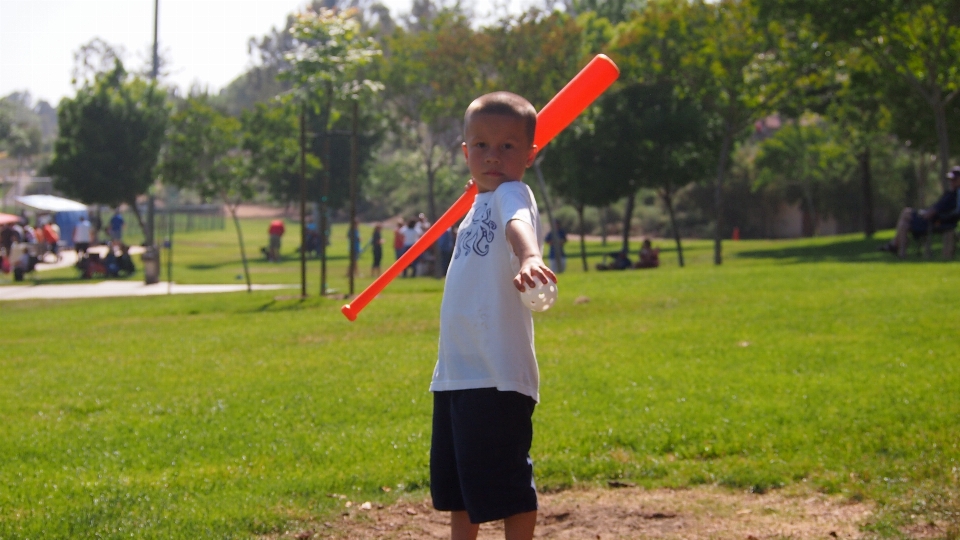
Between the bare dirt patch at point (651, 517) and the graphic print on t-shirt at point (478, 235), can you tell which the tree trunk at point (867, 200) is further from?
the graphic print on t-shirt at point (478, 235)

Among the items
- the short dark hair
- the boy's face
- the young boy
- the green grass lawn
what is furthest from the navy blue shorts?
the green grass lawn

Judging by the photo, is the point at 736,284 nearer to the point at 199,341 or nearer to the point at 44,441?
the point at 199,341

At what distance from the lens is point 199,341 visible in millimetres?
10664

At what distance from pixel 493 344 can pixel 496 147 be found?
2.04 ft

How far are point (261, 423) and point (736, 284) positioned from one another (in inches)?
341

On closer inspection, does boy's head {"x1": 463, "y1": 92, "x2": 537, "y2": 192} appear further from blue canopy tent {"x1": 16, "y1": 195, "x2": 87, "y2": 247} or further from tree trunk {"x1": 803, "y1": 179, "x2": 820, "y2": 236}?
tree trunk {"x1": 803, "y1": 179, "x2": 820, "y2": 236}

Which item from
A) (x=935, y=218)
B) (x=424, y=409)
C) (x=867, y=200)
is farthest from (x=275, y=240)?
(x=424, y=409)

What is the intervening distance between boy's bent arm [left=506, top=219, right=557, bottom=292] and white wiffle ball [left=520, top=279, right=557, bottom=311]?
0.04 feet

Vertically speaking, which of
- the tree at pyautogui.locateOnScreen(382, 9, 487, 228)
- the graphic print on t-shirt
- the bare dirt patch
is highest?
the tree at pyautogui.locateOnScreen(382, 9, 487, 228)

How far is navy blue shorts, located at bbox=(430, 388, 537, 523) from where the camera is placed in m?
3.16

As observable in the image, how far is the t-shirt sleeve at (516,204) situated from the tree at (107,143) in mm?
39092

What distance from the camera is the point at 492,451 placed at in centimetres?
317

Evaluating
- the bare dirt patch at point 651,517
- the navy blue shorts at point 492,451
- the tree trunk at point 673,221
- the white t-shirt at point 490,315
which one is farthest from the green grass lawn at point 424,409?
the tree trunk at point 673,221

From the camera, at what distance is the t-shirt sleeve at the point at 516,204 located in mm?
3068
